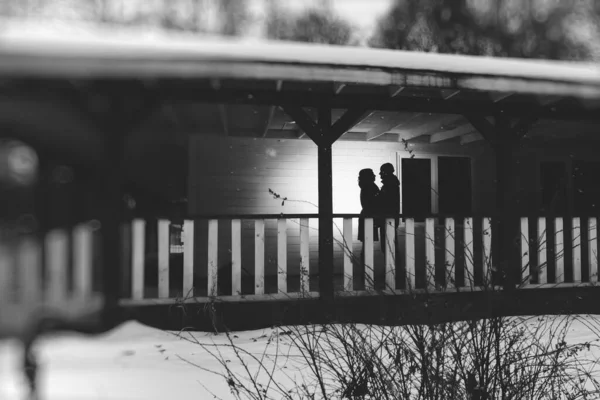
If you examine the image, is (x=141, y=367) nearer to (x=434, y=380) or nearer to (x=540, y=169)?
(x=434, y=380)

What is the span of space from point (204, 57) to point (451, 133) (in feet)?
20.9

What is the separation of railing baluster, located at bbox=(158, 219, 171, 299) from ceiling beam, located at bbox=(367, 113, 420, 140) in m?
3.59

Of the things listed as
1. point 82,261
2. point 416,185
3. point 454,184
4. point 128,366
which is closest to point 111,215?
point 82,261

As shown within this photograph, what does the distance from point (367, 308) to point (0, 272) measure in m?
4.11

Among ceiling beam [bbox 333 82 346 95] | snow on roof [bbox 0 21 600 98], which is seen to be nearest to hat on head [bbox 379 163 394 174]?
ceiling beam [bbox 333 82 346 95]

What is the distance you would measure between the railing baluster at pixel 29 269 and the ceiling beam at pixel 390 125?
17.2 feet

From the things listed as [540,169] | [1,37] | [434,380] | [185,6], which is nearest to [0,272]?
[1,37]

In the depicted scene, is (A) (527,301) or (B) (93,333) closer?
(B) (93,333)

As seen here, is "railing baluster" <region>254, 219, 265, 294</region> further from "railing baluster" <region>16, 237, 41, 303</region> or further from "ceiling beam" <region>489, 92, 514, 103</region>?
"railing baluster" <region>16, 237, 41, 303</region>

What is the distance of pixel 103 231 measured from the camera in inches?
47.8

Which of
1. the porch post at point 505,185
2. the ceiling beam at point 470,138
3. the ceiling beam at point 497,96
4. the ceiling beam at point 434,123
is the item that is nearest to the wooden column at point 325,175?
the ceiling beam at point 497,96

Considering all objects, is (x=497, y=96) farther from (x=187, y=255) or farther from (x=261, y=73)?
(x=187, y=255)

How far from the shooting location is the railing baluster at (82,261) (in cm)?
118

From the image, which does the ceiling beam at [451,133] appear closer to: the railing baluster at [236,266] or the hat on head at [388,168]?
the hat on head at [388,168]
